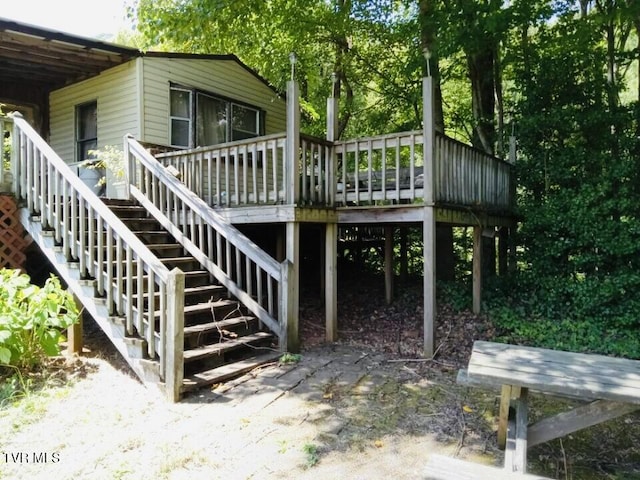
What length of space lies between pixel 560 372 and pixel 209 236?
4.59 m

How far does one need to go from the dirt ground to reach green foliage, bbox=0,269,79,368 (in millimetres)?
414

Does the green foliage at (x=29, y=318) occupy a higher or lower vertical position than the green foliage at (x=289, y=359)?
higher

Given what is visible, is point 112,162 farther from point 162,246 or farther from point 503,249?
point 503,249

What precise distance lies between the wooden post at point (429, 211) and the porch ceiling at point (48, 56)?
591 centimetres

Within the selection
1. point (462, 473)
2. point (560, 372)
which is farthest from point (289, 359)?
point (462, 473)

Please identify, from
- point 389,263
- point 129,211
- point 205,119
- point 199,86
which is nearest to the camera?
point 129,211

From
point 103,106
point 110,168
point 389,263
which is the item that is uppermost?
point 103,106

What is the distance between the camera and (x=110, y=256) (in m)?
4.87

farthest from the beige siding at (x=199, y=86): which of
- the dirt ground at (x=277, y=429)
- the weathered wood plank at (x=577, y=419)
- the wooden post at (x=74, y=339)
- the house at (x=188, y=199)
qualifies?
the weathered wood plank at (x=577, y=419)

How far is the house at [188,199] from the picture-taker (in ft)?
16.2

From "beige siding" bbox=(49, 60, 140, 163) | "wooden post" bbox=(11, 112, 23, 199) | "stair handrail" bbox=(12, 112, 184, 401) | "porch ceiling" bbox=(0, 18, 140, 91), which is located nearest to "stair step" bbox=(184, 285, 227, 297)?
"stair handrail" bbox=(12, 112, 184, 401)

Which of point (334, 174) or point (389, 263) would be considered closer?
point (334, 174)

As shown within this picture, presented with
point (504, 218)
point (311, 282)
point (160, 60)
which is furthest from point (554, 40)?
point (160, 60)

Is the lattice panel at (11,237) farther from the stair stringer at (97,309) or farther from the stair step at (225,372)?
the stair step at (225,372)
